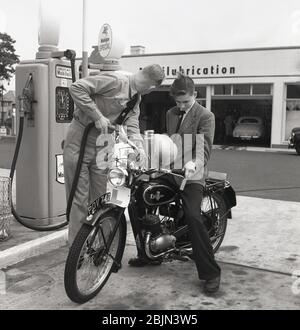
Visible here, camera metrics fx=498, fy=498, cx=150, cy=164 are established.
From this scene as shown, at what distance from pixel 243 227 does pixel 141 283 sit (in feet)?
7.44

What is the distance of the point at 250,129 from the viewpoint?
2577cm

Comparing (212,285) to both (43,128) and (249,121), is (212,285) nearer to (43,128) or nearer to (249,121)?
(43,128)

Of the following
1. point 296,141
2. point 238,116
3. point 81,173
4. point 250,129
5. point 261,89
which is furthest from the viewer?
point 238,116

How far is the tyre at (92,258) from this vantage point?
11.7 feet

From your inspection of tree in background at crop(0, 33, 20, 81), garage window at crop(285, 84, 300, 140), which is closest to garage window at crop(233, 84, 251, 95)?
garage window at crop(285, 84, 300, 140)

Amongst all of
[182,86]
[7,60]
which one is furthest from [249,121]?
[182,86]

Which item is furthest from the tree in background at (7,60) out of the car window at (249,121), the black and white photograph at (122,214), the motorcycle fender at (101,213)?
the motorcycle fender at (101,213)

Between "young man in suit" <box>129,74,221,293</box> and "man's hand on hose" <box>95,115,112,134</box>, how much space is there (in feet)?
1.93

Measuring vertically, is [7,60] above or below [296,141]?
above

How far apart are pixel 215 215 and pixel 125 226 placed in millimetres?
1103

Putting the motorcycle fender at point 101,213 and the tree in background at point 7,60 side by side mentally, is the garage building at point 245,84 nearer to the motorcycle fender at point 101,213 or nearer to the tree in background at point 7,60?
the tree in background at point 7,60

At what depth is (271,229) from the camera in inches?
236

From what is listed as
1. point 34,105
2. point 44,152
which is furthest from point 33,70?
point 44,152
